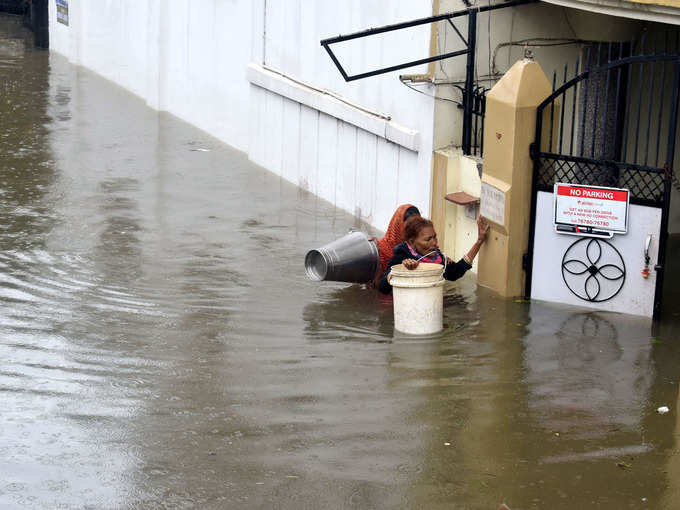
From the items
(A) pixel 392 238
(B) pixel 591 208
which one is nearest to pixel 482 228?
(A) pixel 392 238

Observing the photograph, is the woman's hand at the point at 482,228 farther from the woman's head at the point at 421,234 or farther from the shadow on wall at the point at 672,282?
the shadow on wall at the point at 672,282

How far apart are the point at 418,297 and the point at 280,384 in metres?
1.81

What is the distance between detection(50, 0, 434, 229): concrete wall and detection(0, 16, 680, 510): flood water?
3.52ft

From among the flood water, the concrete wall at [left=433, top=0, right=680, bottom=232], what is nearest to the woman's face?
the flood water

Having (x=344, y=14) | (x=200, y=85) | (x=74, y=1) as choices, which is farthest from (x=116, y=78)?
(x=344, y=14)

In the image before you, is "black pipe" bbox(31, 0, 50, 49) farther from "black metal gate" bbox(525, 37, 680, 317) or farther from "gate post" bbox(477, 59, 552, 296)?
"gate post" bbox(477, 59, 552, 296)

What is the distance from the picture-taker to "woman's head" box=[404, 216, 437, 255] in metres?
10.5

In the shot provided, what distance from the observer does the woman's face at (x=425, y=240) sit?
10.5 m

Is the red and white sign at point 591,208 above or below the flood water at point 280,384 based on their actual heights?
above

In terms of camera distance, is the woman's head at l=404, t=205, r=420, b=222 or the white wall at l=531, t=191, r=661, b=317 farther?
the woman's head at l=404, t=205, r=420, b=222

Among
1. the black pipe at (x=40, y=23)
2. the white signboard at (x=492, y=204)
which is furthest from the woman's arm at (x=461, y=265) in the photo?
the black pipe at (x=40, y=23)

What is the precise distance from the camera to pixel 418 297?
32.7 ft

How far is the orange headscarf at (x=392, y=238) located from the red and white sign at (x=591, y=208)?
4.98 feet

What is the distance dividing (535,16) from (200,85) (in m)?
9.14
